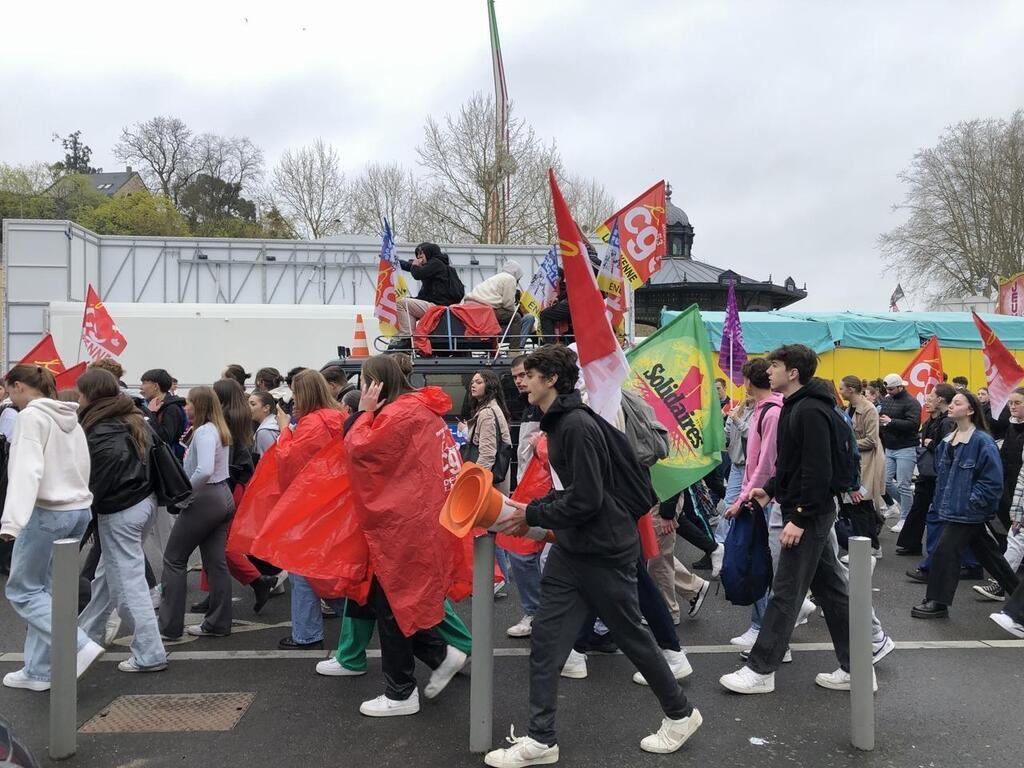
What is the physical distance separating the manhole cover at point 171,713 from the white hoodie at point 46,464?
106 cm

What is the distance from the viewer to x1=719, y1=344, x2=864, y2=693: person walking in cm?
434

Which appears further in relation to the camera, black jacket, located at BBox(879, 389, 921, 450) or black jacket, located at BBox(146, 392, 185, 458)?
black jacket, located at BBox(879, 389, 921, 450)

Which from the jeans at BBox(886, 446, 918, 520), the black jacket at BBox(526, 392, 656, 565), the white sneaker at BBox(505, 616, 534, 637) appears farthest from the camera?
the jeans at BBox(886, 446, 918, 520)

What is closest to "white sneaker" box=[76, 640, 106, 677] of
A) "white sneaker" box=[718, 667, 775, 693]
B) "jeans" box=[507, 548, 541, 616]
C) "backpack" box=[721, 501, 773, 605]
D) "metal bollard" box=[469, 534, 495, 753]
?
"metal bollard" box=[469, 534, 495, 753]

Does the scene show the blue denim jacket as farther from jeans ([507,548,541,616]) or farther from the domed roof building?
the domed roof building

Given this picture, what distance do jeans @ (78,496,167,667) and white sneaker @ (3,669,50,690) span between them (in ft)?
1.67

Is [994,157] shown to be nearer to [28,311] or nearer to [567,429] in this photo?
[28,311]

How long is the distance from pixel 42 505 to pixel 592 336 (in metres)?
2.97

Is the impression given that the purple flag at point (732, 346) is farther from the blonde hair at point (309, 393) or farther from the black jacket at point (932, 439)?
the blonde hair at point (309, 393)

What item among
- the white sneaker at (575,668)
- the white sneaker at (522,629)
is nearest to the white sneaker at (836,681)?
the white sneaker at (575,668)

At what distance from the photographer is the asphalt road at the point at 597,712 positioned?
3.87 metres

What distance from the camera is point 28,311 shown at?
1714cm

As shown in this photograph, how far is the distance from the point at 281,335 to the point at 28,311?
17.0 feet

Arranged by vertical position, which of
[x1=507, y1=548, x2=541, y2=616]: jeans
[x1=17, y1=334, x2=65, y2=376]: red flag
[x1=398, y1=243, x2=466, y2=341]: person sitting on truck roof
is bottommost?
[x1=507, y1=548, x2=541, y2=616]: jeans
